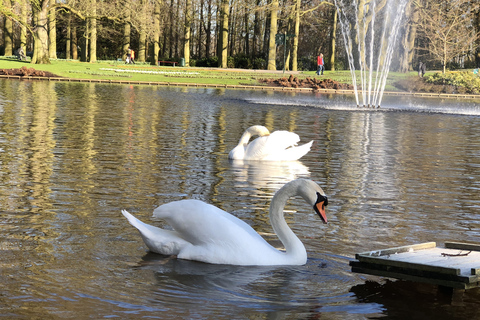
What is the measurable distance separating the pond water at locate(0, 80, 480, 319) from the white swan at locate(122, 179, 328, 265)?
12 cm

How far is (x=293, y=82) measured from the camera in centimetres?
4397

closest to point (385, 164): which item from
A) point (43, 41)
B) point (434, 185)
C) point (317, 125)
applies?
point (434, 185)

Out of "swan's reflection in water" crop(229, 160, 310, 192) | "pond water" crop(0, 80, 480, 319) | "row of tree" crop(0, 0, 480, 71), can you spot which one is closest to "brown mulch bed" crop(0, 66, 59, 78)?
"row of tree" crop(0, 0, 480, 71)

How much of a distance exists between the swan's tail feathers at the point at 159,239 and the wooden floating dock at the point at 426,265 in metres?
1.66

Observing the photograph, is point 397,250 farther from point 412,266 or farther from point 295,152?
point 295,152

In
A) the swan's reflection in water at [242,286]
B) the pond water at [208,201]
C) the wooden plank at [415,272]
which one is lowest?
the swan's reflection in water at [242,286]

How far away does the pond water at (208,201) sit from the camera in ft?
18.8

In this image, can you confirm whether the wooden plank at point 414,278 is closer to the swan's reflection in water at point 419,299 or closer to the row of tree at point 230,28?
the swan's reflection in water at point 419,299

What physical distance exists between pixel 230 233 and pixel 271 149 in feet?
24.0

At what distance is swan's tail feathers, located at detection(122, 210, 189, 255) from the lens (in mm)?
6840

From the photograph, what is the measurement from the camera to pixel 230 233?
6465mm

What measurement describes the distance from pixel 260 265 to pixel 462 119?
68.9 ft

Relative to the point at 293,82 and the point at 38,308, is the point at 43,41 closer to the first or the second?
the point at 293,82

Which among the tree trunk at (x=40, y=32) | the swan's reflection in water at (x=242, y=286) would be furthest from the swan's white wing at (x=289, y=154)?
the tree trunk at (x=40, y=32)
